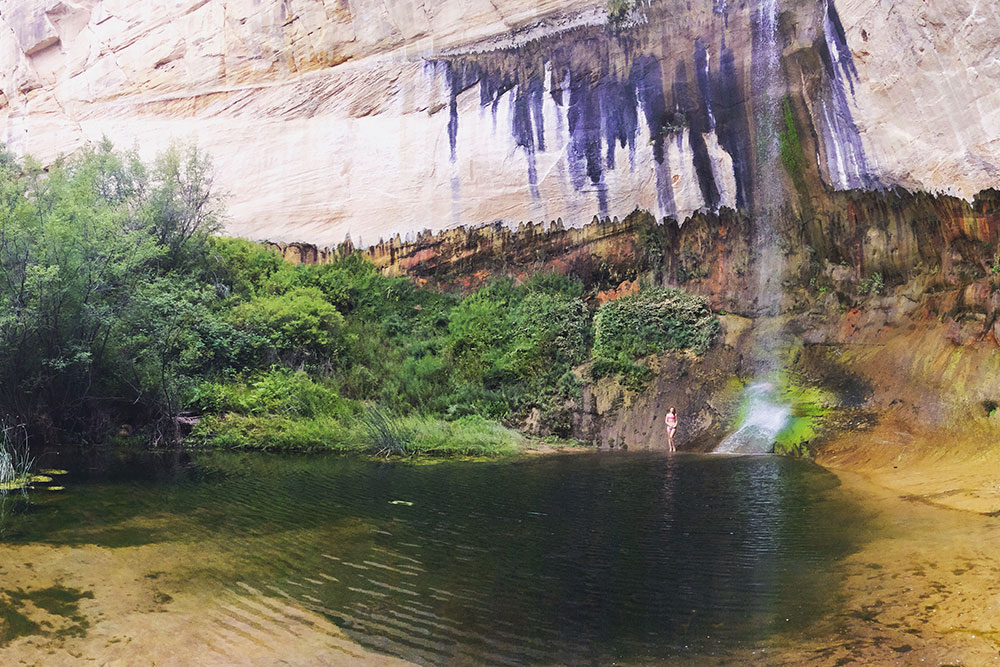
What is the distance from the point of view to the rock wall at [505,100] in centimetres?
1536

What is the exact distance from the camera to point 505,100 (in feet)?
73.6

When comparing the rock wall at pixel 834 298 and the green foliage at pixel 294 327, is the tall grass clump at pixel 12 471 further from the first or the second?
the rock wall at pixel 834 298

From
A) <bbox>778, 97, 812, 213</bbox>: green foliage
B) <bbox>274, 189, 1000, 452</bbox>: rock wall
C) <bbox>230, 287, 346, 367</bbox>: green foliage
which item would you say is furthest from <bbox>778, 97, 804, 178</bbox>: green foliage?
<bbox>230, 287, 346, 367</bbox>: green foliage

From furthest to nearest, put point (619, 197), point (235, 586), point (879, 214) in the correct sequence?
point (619, 197)
point (879, 214)
point (235, 586)

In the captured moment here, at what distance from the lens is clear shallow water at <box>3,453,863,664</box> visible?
17.5ft

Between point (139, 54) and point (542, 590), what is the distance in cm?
2655

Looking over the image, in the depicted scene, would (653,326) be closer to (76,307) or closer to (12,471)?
(76,307)

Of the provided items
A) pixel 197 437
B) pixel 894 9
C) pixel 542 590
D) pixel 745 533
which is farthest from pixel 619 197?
pixel 542 590

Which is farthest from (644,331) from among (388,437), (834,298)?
(388,437)

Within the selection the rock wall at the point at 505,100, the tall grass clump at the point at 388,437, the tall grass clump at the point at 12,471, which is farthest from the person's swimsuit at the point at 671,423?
the tall grass clump at the point at 12,471

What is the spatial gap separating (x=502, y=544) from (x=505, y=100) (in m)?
17.1

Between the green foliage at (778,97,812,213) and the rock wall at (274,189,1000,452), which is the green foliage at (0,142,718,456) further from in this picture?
the green foliage at (778,97,812,213)

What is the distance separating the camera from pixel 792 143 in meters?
18.0

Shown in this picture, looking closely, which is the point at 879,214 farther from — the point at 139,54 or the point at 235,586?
the point at 139,54
